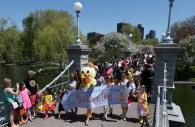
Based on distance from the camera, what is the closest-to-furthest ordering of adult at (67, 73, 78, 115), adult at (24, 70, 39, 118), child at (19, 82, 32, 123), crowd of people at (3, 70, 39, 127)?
crowd of people at (3, 70, 39, 127)
child at (19, 82, 32, 123)
adult at (24, 70, 39, 118)
adult at (67, 73, 78, 115)

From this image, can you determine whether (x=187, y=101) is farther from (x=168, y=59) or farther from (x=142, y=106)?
(x=142, y=106)

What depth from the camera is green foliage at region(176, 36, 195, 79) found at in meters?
57.3

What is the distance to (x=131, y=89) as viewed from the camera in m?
12.2

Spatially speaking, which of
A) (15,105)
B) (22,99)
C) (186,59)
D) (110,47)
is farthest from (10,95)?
(110,47)

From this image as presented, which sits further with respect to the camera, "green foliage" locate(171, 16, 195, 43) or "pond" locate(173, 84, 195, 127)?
"green foliage" locate(171, 16, 195, 43)

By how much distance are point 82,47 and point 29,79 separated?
13.5 feet

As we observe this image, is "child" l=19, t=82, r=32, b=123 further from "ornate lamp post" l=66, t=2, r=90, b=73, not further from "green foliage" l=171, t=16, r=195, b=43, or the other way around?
"green foliage" l=171, t=16, r=195, b=43

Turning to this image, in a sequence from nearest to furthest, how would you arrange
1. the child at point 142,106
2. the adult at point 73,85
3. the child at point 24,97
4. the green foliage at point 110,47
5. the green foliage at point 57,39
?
the child at point 142,106 < the child at point 24,97 < the adult at point 73,85 < the green foliage at point 57,39 < the green foliage at point 110,47

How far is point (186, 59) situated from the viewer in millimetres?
58969

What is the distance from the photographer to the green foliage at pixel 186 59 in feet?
188

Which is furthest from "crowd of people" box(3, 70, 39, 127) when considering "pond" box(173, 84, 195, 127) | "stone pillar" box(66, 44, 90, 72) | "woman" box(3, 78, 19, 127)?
"pond" box(173, 84, 195, 127)

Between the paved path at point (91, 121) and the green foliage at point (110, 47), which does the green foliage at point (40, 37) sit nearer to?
the green foliage at point (110, 47)

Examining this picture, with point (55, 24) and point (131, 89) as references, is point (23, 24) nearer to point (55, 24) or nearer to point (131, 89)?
point (55, 24)

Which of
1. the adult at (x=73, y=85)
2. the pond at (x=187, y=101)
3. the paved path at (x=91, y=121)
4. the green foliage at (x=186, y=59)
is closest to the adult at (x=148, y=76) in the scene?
the paved path at (x=91, y=121)
